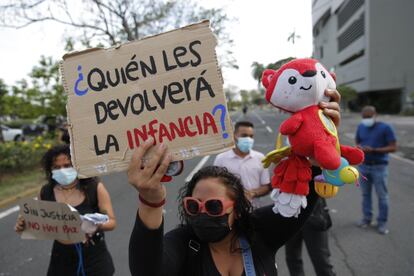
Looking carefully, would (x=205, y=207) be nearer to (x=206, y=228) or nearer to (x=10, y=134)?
(x=206, y=228)

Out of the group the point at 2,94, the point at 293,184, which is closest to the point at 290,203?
the point at 293,184

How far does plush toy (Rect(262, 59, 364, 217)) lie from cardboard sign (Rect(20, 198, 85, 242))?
144 cm

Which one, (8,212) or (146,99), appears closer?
(146,99)

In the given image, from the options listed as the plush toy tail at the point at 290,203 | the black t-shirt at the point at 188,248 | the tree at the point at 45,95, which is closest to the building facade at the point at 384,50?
the tree at the point at 45,95

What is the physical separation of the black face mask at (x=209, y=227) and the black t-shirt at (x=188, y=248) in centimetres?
11

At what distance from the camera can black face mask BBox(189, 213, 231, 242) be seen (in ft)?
5.09

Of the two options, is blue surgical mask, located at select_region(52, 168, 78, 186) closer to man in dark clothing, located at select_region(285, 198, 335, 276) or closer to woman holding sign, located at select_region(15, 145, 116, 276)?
woman holding sign, located at select_region(15, 145, 116, 276)

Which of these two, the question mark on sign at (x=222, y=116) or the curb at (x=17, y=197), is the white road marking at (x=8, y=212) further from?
the question mark on sign at (x=222, y=116)

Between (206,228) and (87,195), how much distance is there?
1513mm

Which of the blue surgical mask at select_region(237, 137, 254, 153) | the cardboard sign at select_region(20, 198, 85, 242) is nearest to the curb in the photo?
the cardboard sign at select_region(20, 198, 85, 242)

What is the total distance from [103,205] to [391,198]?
5651 mm

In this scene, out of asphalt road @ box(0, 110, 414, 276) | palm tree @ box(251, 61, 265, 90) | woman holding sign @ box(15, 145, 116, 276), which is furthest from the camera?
asphalt road @ box(0, 110, 414, 276)

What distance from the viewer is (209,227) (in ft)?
5.11

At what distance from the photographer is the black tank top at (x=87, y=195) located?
2645 mm
